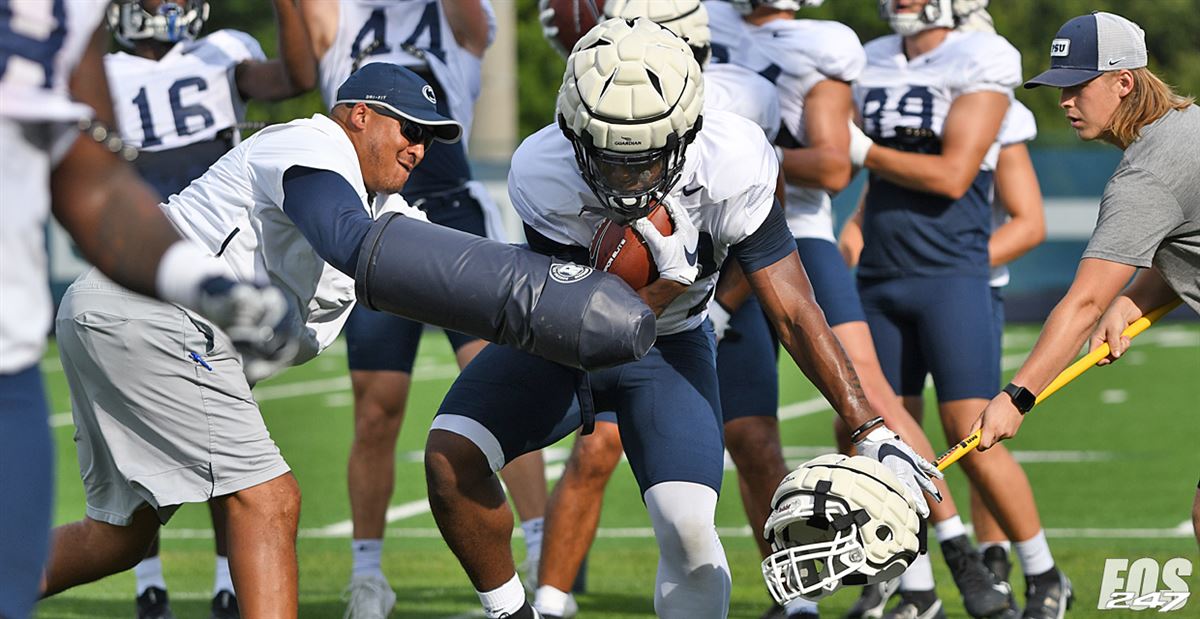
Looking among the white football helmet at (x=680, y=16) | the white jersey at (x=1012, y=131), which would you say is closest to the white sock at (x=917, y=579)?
the white jersey at (x=1012, y=131)

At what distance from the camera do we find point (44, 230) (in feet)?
8.67

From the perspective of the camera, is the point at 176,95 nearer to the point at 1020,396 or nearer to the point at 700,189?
the point at 700,189

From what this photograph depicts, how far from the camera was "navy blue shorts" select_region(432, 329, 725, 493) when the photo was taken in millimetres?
4059

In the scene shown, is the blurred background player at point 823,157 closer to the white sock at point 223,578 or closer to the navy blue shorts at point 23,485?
the white sock at point 223,578

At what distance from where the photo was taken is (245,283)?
254cm

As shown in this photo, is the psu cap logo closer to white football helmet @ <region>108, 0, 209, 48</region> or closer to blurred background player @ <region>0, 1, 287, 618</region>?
blurred background player @ <region>0, 1, 287, 618</region>

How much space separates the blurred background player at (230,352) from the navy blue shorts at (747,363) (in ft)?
4.97

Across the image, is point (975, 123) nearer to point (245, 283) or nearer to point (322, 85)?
point (322, 85)

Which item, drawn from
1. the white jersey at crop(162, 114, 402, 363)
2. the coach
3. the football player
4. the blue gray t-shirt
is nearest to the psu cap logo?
the football player

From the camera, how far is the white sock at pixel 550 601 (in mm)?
4973

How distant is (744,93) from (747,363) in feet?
2.94

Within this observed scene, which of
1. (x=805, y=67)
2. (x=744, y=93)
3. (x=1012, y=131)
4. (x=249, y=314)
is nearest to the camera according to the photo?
(x=249, y=314)

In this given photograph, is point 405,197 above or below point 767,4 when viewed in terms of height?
below

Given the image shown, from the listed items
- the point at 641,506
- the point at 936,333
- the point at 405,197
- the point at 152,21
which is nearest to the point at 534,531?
the point at 405,197
